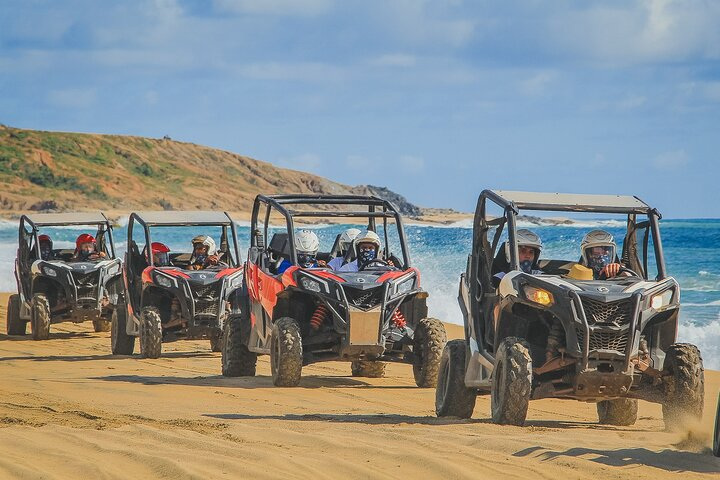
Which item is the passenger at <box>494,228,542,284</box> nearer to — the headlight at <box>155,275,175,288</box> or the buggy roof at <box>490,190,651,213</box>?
the buggy roof at <box>490,190,651,213</box>

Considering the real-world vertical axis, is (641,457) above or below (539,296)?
below

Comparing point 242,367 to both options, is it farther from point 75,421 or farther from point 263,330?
point 75,421

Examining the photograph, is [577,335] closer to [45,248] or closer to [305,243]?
[305,243]

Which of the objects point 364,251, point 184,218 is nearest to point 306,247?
point 364,251

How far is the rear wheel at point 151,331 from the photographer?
59.6 ft

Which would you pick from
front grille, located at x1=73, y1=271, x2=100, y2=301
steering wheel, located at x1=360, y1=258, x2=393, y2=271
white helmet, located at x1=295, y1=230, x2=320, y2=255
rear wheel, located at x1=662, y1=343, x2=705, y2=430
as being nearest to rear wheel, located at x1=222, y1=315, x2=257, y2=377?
white helmet, located at x1=295, y1=230, x2=320, y2=255

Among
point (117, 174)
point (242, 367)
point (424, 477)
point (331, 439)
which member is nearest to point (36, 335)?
point (242, 367)

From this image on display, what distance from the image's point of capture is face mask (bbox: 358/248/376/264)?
15.1 m

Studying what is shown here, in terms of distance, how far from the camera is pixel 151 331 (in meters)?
18.2

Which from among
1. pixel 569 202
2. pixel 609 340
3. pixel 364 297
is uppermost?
pixel 569 202

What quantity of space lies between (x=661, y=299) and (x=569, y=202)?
48.6 inches

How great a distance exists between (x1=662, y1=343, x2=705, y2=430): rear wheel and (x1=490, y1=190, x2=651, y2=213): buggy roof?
132 cm

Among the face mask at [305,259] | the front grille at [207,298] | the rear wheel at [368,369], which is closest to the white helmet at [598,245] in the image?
the face mask at [305,259]

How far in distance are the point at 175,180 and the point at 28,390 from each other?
128513 mm
